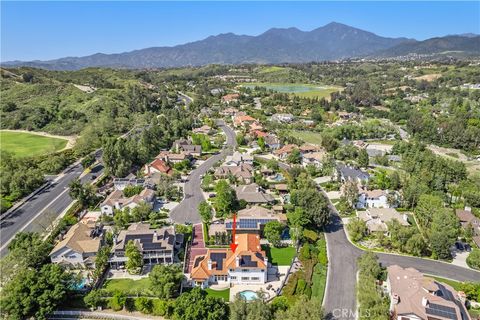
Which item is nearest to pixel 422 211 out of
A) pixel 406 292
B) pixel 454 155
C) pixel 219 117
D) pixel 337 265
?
pixel 337 265

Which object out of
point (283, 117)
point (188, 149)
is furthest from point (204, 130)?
point (283, 117)

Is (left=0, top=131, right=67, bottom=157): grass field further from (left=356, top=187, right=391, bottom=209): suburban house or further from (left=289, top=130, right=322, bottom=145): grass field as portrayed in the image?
(left=356, top=187, right=391, bottom=209): suburban house

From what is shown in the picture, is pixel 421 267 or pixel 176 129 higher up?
pixel 176 129

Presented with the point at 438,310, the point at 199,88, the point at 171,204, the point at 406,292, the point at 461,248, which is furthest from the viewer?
the point at 199,88

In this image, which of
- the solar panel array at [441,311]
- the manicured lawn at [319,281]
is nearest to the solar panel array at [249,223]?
the manicured lawn at [319,281]

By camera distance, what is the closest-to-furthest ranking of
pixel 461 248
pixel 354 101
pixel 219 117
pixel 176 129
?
pixel 461 248, pixel 176 129, pixel 219 117, pixel 354 101

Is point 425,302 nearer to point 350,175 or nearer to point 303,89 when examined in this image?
point 350,175

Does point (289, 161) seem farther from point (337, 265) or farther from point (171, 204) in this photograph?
point (337, 265)

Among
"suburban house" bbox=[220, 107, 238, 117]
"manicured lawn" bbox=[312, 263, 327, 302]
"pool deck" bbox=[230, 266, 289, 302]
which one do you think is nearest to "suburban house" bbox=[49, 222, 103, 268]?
"pool deck" bbox=[230, 266, 289, 302]
